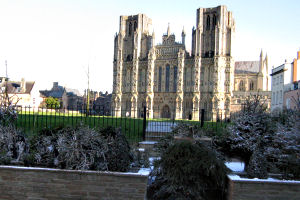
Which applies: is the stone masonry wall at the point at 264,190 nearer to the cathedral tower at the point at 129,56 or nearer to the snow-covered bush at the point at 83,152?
the snow-covered bush at the point at 83,152

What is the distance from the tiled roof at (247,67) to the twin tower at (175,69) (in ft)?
54.0

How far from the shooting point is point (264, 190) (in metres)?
5.93

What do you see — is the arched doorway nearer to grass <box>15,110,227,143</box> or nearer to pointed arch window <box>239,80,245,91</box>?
pointed arch window <box>239,80,245,91</box>

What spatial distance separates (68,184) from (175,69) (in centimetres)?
5245

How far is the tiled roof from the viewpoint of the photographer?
68738 mm

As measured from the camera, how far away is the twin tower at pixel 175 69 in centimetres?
5353

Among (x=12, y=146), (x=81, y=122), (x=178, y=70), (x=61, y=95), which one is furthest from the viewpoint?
(x=61, y=95)

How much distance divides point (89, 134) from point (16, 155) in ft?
8.79

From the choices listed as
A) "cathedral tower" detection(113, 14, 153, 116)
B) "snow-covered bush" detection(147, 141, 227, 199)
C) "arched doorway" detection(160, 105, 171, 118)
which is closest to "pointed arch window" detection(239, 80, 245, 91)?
"arched doorway" detection(160, 105, 171, 118)

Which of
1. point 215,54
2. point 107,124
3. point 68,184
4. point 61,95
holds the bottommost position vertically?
point 68,184

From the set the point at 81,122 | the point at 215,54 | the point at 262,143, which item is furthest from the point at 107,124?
the point at 215,54

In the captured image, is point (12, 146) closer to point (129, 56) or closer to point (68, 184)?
point (68, 184)

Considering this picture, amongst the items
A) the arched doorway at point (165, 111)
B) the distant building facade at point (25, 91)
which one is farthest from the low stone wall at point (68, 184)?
the distant building facade at point (25, 91)

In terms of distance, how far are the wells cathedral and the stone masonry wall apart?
4392cm
